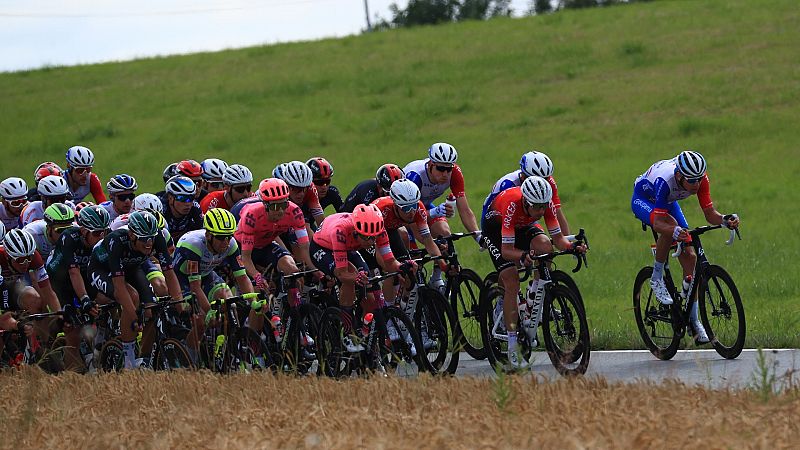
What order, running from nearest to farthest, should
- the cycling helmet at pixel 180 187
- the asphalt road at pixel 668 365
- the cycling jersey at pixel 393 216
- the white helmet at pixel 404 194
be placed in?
the asphalt road at pixel 668 365, the white helmet at pixel 404 194, the cycling jersey at pixel 393 216, the cycling helmet at pixel 180 187

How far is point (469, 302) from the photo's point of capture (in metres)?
13.4

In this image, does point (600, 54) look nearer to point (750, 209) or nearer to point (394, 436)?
point (750, 209)

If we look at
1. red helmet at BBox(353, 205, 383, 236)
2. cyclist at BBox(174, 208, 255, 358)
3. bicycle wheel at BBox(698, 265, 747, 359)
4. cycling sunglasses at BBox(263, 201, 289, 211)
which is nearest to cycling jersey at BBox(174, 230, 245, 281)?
cyclist at BBox(174, 208, 255, 358)

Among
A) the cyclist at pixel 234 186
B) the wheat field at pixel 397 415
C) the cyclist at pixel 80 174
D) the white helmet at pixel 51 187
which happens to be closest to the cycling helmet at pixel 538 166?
the cyclist at pixel 234 186

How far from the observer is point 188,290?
41.3 feet

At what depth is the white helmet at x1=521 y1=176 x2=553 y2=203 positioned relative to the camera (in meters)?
11.4

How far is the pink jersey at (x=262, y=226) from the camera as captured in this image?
1252cm

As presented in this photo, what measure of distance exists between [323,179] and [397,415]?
22.7ft

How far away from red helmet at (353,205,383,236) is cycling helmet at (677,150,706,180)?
284 centimetres

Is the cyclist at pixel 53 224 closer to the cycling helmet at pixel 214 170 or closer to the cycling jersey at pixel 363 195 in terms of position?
the cycling helmet at pixel 214 170

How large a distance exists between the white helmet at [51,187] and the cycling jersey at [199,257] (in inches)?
128

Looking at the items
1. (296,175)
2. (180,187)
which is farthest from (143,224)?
(296,175)

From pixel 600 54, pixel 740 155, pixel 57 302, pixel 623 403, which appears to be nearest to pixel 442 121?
pixel 600 54

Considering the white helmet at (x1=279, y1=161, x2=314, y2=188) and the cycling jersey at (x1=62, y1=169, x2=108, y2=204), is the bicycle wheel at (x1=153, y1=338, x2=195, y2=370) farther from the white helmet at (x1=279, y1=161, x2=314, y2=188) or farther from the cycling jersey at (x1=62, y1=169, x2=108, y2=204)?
the cycling jersey at (x1=62, y1=169, x2=108, y2=204)
